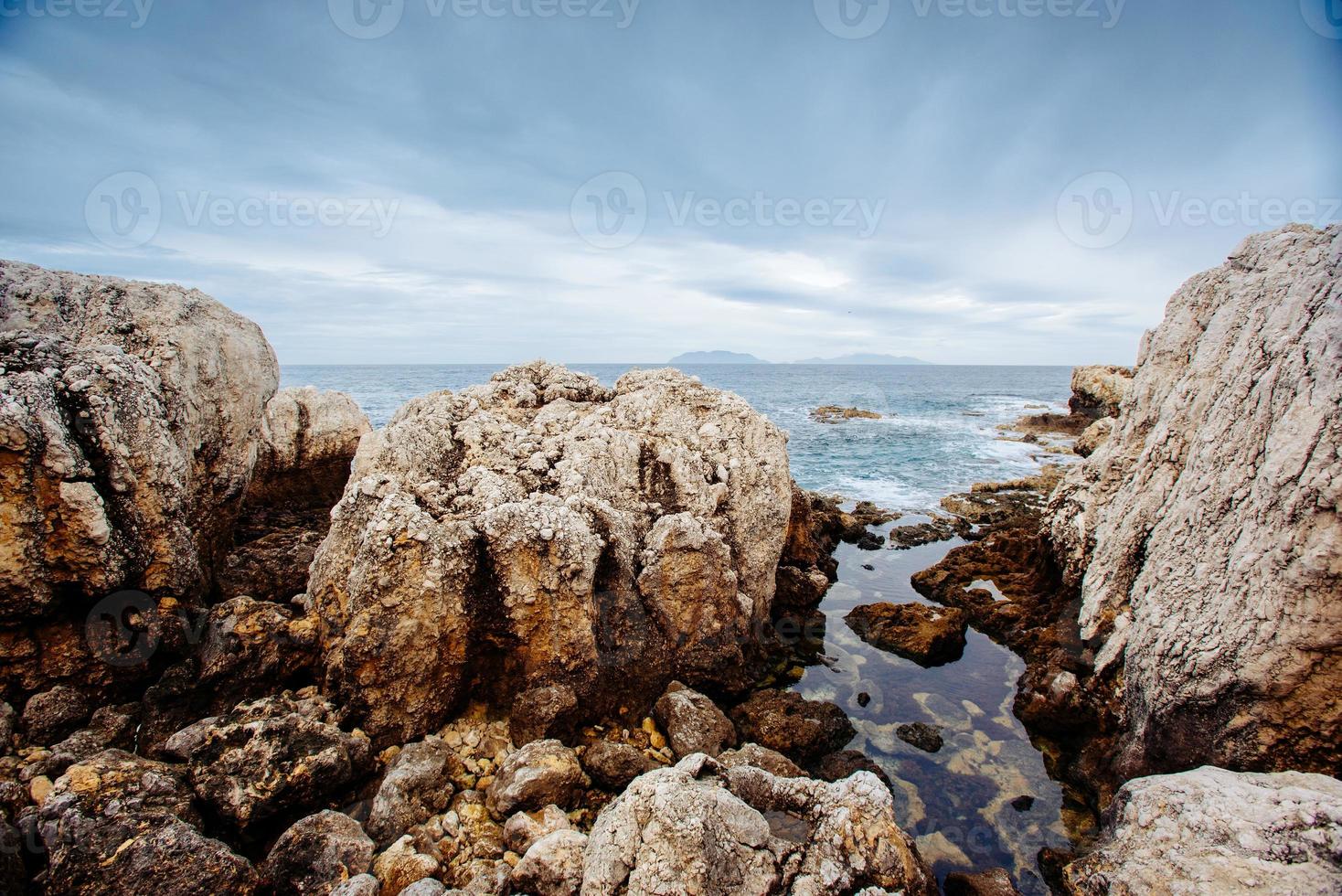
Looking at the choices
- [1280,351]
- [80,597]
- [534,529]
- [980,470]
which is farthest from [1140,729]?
[980,470]

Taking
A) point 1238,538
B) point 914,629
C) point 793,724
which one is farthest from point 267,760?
point 914,629

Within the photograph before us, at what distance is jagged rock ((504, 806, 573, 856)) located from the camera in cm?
653

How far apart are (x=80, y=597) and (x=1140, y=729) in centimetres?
1424

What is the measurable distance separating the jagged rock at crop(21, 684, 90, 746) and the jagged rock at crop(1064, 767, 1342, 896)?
1178cm

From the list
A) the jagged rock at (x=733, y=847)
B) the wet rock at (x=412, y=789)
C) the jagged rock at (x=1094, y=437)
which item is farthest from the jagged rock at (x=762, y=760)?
the jagged rock at (x=1094, y=437)

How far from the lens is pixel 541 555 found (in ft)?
29.2

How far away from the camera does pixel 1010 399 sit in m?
91.3

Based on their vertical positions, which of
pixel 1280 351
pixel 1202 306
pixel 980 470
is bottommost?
pixel 980 470

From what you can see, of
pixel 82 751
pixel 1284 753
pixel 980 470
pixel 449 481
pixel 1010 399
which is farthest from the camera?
pixel 1010 399

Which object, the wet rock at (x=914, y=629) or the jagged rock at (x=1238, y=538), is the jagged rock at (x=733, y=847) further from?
the wet rock at (x=914, y=629)

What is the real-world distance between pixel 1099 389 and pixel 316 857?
53.0m

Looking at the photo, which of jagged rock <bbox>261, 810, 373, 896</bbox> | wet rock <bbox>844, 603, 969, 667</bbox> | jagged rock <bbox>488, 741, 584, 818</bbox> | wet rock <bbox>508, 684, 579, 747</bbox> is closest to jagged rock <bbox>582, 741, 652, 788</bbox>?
jagged rock <bbox>488, 741, 584, 818</bbox>

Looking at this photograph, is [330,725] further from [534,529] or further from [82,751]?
[534,529]

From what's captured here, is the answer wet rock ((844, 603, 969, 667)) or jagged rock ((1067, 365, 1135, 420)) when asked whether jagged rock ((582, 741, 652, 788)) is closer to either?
wet rock ((844, 603, 969, 667))
